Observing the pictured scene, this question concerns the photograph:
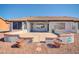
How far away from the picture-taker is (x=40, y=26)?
12.8ft

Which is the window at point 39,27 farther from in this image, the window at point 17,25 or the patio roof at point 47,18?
the window at point 17,25

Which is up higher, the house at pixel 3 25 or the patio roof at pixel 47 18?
the patio roof at pixel 47 18

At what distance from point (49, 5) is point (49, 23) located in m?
0.37

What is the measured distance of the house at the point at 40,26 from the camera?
3830mm

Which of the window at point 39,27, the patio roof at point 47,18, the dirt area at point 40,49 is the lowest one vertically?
the dirt area at point 40,49

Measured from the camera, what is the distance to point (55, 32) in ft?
12.5

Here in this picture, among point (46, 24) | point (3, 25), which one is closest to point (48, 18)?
point (46, 24)

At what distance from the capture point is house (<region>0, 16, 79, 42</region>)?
12.6ft

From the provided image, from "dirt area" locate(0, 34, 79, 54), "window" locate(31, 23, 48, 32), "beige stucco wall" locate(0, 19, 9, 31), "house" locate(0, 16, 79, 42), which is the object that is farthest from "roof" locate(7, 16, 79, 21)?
"dirt area" locate(0, 34, 79, 54)

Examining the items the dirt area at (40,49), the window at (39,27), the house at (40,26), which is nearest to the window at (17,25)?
the house at (40,26)

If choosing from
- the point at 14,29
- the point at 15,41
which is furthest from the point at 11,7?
the point at 15,41

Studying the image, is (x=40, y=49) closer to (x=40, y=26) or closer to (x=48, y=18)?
(x=40, y=26)
